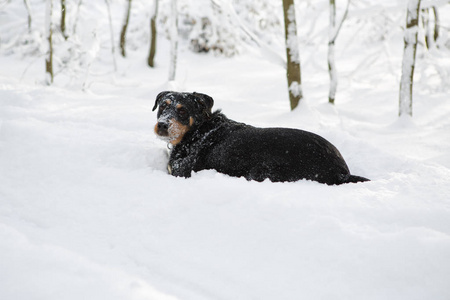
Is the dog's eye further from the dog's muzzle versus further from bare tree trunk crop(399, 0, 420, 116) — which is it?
bare tree trunk crop(399, 0, 420, 116)

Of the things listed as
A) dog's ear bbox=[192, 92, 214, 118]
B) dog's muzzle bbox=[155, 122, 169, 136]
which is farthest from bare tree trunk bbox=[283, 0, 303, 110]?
dog's muzzle bbox=[155, 122, 169, 136]

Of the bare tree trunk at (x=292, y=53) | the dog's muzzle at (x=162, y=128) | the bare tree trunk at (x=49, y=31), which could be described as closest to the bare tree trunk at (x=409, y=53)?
the bare tree trunk at (x=292, y=53)

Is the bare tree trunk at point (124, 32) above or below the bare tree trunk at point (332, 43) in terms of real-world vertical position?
below

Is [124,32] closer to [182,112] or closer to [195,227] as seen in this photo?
[182,112]

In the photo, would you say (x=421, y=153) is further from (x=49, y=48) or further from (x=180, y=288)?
(x=49, y=48)

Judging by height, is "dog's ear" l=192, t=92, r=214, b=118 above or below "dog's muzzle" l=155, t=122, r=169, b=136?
above

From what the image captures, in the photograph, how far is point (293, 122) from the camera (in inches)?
314

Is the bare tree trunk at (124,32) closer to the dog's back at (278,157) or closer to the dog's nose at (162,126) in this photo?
the dog's nose at (162,126)

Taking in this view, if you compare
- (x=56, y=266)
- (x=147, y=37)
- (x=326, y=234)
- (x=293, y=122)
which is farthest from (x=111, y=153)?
(x=147, y=37)

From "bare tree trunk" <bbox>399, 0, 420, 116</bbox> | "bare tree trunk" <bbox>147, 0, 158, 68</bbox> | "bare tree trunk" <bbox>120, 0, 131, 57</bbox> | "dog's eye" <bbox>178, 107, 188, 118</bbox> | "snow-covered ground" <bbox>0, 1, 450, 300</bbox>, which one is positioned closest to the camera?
"snow-covered ground" <bbox>0, 1, 450, 300</bbox>

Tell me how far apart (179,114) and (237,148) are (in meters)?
0.98

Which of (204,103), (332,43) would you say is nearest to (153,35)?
(332,43)

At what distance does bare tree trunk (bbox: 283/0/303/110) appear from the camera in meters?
8.57

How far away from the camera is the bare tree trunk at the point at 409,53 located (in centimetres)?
878
